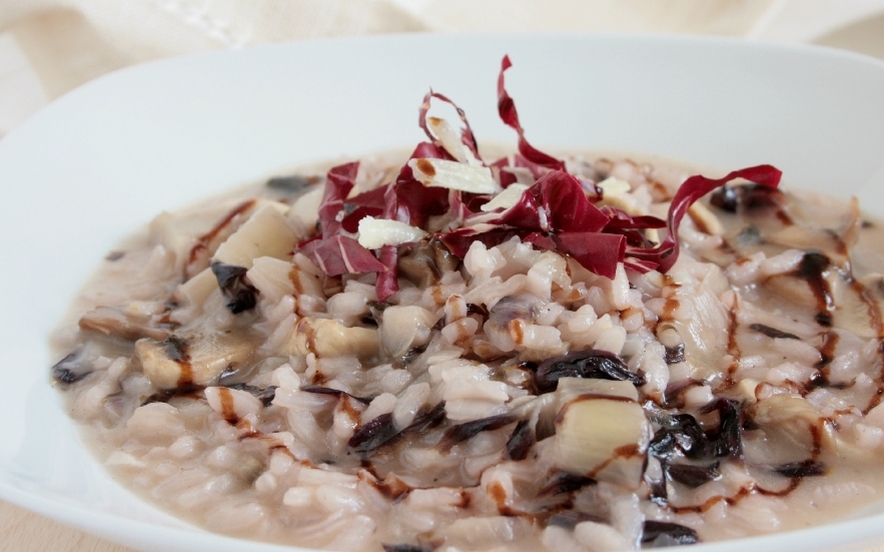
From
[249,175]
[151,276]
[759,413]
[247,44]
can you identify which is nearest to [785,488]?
[759,413]

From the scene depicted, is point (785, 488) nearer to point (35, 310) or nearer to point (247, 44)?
point (35, 310)

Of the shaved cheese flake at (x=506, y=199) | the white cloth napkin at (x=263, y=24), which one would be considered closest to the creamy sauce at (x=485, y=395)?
the shaved cheese flake at (x=506, y=199)

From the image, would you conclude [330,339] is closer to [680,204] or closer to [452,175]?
[452,175]

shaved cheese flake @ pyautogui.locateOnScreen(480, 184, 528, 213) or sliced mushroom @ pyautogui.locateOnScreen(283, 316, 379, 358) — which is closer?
sliced mushroom @ pyautogui.locateOnScreen(283, 316, 379, 358)

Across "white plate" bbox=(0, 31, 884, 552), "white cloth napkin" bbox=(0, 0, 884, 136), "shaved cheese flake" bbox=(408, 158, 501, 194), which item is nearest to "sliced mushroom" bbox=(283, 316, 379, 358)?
"shaved cheese flake" bbox=(408, 158, 501, 194)

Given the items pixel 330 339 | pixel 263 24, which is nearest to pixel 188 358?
pixel 330 339

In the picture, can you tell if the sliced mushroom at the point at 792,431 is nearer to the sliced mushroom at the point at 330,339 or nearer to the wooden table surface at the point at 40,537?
the sliced mushroom at the point at 330,339

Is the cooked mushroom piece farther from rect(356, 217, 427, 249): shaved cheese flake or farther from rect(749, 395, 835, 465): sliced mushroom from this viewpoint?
rect(749, 395, 835, 465): sliced mushroom
